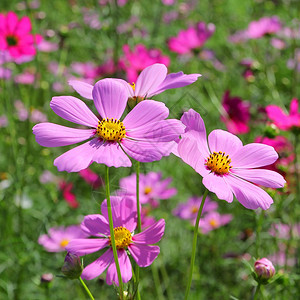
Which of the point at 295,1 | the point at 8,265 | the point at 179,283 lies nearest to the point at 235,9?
the point at 295,1

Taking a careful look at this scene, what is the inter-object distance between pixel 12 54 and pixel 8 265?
59 centimetres

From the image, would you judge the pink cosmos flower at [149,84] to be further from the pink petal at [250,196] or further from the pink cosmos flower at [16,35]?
the pink cosmos flower at [16,35]

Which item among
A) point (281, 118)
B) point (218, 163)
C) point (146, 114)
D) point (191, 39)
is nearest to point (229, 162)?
point (218, 163)

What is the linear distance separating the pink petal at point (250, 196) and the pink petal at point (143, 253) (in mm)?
106

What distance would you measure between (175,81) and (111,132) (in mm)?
100

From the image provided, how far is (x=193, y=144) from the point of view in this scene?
418mm

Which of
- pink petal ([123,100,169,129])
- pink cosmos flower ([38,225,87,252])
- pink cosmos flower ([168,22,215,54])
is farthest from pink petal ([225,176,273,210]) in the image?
pink cosmos flower ([168,22,215,54])

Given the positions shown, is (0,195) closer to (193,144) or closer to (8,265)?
(8,265)

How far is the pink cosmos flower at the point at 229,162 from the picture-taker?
0.42m

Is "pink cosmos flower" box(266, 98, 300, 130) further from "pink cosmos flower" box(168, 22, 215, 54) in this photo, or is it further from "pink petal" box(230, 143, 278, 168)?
"pink cosmos flower" box(168, 22, 215, 54)

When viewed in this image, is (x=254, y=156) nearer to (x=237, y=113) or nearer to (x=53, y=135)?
(x=53, y=135)

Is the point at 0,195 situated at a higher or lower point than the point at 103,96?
lower

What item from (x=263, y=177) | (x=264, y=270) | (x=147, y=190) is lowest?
(x=147, y=190)

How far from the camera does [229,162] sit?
482 millimetres
